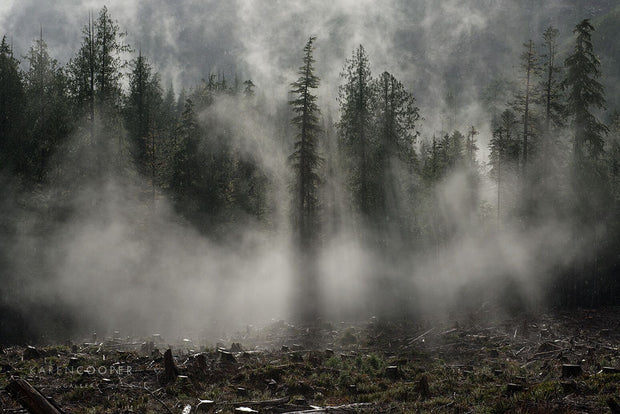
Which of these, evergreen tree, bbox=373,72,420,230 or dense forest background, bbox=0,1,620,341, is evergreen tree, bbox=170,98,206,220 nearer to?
dense forest background, bbox=0,1,620,341

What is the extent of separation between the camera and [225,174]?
32.9m

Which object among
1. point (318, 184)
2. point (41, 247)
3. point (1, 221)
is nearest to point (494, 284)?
point (318, 184)

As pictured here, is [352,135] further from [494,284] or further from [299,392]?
[299,392]

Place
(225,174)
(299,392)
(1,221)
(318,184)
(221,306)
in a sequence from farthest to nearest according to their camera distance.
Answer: (225,174) < (318,184) < (221,306) < (1,221) < (299,392)

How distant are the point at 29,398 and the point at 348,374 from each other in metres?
7.98

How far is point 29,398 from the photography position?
599 cm

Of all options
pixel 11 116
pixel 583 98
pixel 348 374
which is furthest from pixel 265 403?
pixel 583 98

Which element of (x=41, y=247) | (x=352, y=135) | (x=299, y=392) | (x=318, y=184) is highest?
(x=352, y=135)

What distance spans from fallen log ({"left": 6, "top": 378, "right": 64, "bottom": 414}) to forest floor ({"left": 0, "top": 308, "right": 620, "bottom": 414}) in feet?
0.33

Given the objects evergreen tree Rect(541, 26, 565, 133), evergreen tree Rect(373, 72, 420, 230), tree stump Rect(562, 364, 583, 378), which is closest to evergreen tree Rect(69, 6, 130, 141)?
evergreen tree Rect(373, 72, 420, 230)

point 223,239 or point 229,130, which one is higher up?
point 229,130

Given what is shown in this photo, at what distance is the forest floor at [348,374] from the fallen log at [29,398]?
0.10m

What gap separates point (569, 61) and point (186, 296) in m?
26.4

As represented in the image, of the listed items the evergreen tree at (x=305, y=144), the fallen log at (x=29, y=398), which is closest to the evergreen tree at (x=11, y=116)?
the evergreen tree at (x=305, y=144)
